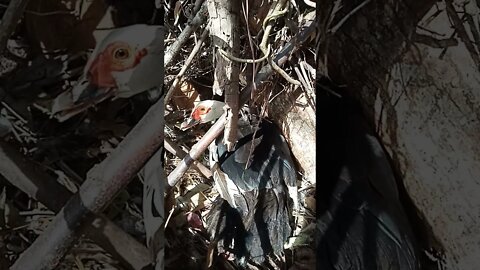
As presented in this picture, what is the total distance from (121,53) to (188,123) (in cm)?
32

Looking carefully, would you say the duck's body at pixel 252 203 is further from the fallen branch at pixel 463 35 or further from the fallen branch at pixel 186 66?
the fallen branch at pixel 463 35

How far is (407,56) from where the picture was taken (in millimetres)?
772

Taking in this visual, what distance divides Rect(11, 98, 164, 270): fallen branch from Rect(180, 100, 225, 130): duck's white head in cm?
27

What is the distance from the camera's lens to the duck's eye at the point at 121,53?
2.19 ft

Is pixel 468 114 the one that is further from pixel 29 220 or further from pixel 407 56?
pixel 29 220

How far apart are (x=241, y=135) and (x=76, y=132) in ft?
1.15

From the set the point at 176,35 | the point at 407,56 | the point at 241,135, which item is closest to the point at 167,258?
the point at 241,135

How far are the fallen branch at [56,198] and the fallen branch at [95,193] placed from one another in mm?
12

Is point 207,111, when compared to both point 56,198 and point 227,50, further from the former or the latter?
point 56,198

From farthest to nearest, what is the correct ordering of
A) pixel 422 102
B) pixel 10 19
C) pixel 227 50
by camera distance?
pixel 227 50 < pixel 422 102 < pixel 10 19

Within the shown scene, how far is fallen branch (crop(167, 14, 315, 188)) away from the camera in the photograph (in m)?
0.94

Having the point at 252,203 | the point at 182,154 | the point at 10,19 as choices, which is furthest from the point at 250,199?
the point at 10,19

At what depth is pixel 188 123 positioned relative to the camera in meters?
0.98

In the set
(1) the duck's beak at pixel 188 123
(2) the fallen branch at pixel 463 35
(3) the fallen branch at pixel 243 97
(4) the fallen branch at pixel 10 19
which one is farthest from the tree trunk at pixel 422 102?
(4) the fallen branch at pixel 10 19
